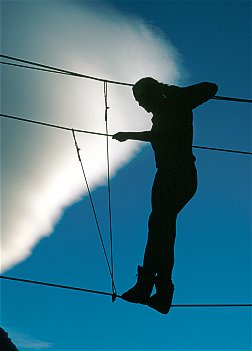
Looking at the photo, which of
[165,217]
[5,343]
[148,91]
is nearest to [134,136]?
[148,91]

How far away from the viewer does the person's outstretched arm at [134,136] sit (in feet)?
16.3

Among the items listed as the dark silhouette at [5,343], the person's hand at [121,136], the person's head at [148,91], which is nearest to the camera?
the person's head at [148,91]

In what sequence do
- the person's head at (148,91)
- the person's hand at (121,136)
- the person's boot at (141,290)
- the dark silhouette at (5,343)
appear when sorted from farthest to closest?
the dark silhouette at (5,343) → the person's hand at (121,136) → the person's head at (148,91) → the person's boot at (141,290)

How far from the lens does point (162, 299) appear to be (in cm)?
471

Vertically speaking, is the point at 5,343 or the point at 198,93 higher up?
the point at 198,93

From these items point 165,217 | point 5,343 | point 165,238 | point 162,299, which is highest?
point 165,217

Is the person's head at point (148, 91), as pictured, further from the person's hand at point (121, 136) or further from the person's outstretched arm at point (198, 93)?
the person's hand at point (121, 136)

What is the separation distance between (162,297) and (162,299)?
0.02m

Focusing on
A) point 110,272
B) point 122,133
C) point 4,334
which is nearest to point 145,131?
point 122,133

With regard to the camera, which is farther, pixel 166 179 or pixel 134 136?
pixel 134 136

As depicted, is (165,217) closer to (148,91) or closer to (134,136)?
(134,136)

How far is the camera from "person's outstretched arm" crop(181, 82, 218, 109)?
4.75 m

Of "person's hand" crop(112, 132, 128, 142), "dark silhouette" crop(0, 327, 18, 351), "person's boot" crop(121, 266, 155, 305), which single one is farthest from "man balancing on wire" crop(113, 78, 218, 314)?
"dark silhouette" crop(0, 327, 18, 351)

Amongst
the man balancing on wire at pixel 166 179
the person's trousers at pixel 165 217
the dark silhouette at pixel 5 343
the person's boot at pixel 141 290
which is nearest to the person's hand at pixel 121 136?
the man balancing on wire at pixel 166 179
